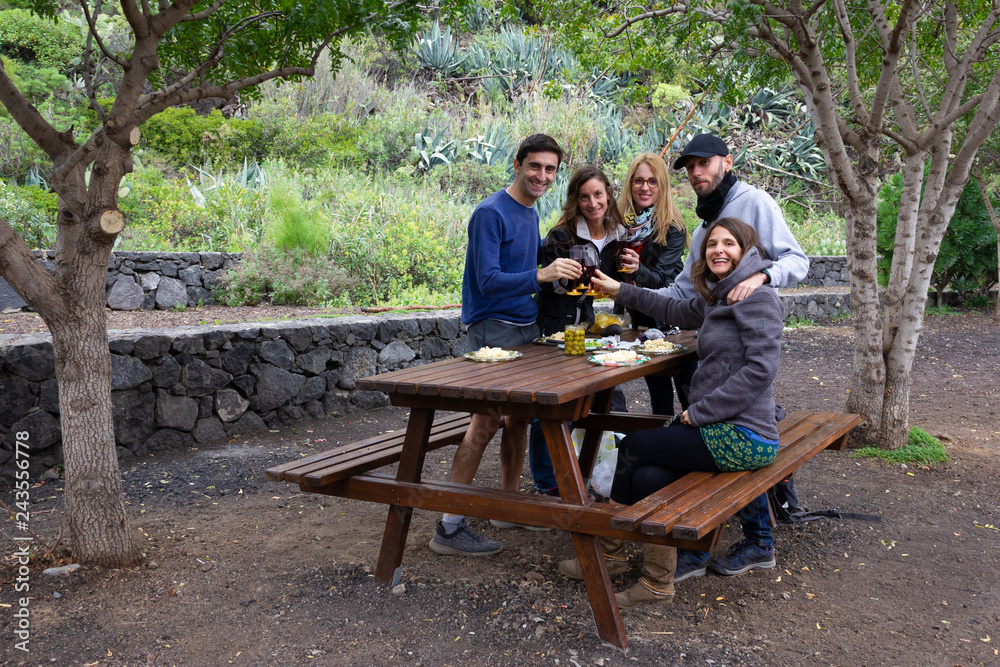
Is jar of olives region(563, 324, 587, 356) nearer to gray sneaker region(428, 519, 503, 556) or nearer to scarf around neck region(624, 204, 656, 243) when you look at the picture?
scarf around neck region(624, 204, 656, 243)

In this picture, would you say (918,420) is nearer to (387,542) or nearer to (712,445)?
(712,445)

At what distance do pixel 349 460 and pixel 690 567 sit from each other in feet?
5.03

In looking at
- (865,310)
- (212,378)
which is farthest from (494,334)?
(865,310)

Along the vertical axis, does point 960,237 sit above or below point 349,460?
above

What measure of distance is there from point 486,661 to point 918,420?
188 inches

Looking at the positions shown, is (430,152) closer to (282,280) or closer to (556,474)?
(282,280)

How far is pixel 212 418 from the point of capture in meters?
5.44

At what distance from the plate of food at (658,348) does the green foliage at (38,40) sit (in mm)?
17725

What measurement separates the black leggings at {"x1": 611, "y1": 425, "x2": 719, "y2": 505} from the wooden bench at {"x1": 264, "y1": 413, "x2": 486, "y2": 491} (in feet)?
2.99

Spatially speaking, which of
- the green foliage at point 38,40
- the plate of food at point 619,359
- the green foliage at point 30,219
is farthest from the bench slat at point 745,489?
the green foliage at point 38,40

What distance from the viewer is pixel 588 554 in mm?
2787

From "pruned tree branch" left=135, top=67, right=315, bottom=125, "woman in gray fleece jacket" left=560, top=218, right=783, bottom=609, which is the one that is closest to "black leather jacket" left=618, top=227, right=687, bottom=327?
"woman in gray fleece jacket" left=560, top=218, right=783, bottom=609

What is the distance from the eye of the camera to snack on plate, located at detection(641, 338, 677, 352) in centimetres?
354

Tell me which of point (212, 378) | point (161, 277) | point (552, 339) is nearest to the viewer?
point (552, 339)
